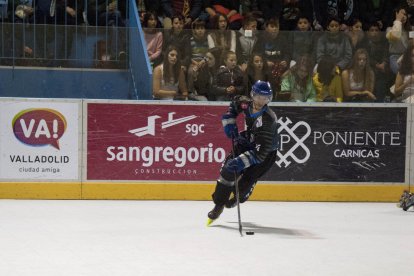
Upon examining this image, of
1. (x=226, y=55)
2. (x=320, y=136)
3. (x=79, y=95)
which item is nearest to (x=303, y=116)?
(x=320, y=136)

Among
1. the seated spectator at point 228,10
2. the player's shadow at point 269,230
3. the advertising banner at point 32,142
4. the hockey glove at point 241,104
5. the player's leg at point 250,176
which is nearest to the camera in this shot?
the player's shadow at point 269,230

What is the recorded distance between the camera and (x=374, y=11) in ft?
46.7

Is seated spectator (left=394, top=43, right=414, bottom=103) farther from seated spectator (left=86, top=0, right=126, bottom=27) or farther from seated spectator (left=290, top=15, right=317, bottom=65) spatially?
seated spectator (left=86, top=0, right=126, bottom=27)

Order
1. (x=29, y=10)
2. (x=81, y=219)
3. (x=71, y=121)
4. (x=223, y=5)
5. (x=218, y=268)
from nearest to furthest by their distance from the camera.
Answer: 1. (x=218, y=268)
2. (x=81, y=219)
3. (x=71, y=121)
4. (x=29, y=10)
5. (x=223, y=5)

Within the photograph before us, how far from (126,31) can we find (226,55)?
1467mm

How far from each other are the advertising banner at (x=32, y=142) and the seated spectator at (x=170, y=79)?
4.48 feet

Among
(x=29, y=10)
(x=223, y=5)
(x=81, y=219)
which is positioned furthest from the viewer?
(x=223, y=5)

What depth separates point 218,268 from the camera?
21.5 feet

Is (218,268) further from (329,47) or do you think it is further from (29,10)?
(29,10)

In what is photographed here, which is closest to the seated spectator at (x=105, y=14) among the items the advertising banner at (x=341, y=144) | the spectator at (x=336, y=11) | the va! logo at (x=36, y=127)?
the va! logo at (x=36, y=127)

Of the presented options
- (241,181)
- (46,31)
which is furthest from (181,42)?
(241,181)

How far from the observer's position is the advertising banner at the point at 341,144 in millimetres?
11297

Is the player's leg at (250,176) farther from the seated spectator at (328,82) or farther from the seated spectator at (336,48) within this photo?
the seated spectator at (336,48)

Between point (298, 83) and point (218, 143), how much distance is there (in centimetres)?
139
